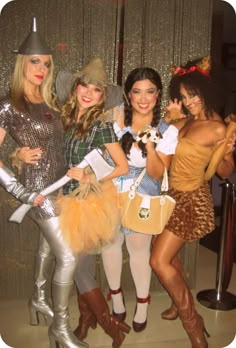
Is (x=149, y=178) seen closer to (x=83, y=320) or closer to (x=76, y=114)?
(x=76, y=114)

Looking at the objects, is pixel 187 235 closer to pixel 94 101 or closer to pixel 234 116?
pixel 234 116

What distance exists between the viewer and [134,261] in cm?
203

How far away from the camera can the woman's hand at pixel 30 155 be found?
179 centimetres

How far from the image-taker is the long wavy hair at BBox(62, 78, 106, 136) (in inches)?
70.7

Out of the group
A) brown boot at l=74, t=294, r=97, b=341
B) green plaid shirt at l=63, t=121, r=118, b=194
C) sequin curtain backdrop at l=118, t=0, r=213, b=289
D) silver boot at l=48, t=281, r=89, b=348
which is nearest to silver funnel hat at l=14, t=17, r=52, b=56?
green plaid shirt at l=63, t=121, r=118, b=194

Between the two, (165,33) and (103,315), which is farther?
(165,33)

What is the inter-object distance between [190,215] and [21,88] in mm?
929

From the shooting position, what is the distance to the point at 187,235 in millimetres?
2006

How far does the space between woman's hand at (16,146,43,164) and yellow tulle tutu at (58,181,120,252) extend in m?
0.19

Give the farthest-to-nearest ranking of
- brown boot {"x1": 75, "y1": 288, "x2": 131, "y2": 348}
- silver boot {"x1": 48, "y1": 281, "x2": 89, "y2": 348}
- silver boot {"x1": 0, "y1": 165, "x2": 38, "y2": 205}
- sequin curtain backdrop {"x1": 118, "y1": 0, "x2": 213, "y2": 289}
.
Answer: sequin curtain backdrop {"x1": 118, "y1": 0, "x2": 213, "y2": 289}, brown boot {"x1": 75, "y1": 288, "x2": 131, "y2": 348}, silver boot {"x1": 48, "y1": 281, "x2": 89, "y2": 348}, silver boot {"x1": 0, "y1": 165, "x2": 38, "y2": 205}

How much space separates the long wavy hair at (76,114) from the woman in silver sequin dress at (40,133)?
4 cm

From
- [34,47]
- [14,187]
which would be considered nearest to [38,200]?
[14,187]

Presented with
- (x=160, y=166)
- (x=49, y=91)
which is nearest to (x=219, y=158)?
(x=160, y=166)

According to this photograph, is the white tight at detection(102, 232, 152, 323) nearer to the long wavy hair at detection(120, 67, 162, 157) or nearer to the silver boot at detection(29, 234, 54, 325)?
the silver boot at detection(29, 234, 54, 325)
